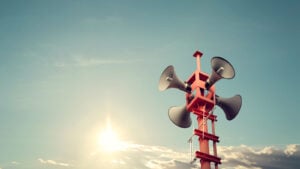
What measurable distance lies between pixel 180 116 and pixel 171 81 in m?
3.34

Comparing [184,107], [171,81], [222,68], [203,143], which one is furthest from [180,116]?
[222,68]

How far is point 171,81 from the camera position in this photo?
101 feet

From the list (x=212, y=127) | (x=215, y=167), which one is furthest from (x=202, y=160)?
(x=212, y=127)

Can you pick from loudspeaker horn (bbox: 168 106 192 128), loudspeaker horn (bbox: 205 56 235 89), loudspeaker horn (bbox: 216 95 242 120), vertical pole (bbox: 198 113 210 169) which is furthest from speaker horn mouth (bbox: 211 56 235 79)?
loudspeaker horn (bbox: 168 106 192 128)

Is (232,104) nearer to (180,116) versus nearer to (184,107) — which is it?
(184,107)

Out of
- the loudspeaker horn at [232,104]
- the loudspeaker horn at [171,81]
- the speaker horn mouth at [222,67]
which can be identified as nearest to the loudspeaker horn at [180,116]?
the loudspeaker horn at [171,81]

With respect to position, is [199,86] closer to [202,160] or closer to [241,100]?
[241,100]

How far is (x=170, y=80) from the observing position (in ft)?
101

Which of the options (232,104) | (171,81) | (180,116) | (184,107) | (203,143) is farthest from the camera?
(180,116)

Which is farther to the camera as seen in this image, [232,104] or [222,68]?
[232,104]

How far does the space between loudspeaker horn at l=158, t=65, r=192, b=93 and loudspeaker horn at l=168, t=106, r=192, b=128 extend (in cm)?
184

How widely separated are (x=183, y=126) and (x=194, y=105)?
105 inches

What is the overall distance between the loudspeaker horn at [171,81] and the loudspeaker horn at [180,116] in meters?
1.84

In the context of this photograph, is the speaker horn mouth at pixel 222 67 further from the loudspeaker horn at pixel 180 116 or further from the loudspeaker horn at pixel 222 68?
the loudspeaker horn at pixel 180 116
